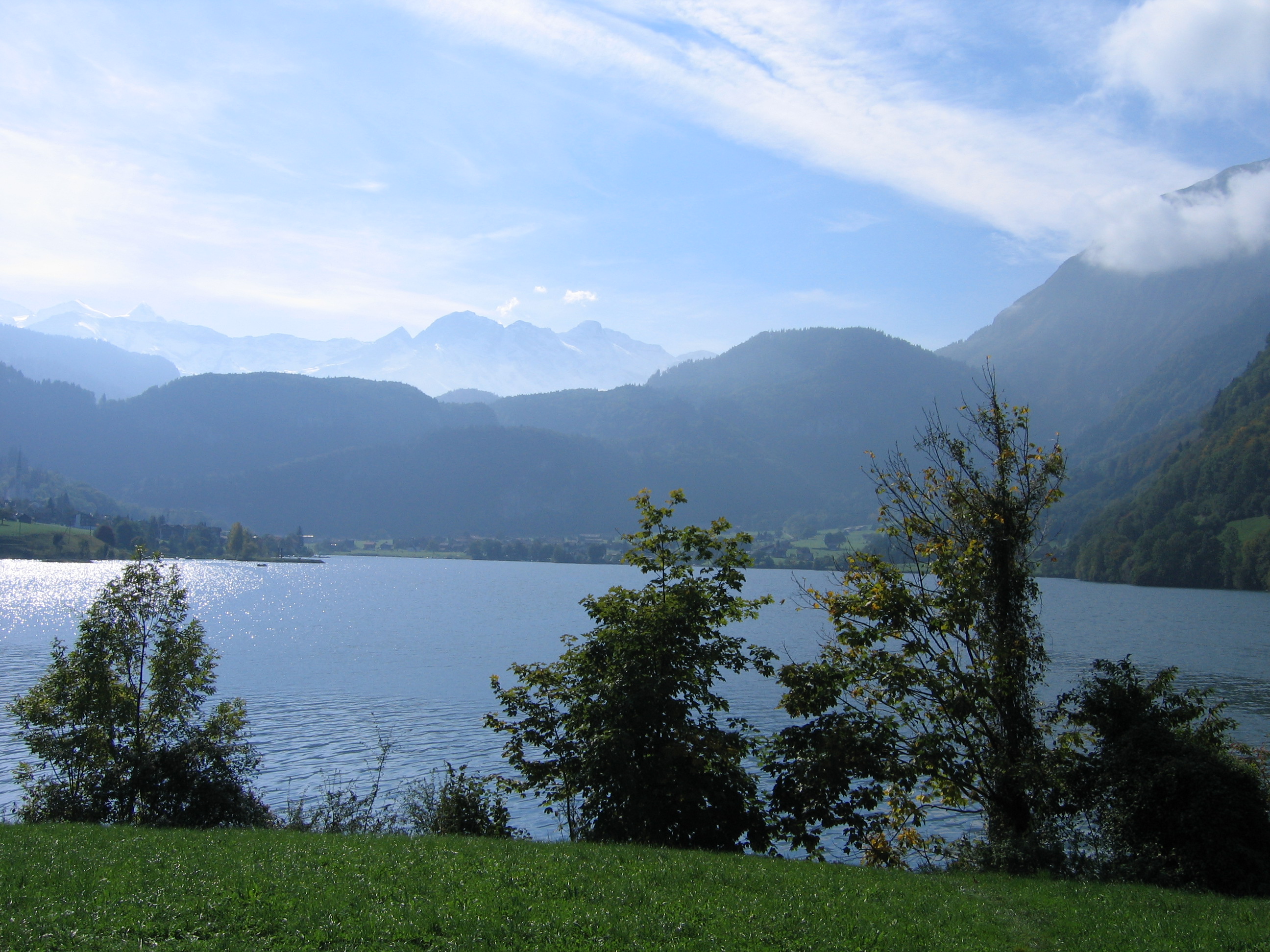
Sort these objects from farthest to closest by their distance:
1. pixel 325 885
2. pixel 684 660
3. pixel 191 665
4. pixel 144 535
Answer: pixel 144 535, pixel 191 665, pixel 684 660, pixel 325 885

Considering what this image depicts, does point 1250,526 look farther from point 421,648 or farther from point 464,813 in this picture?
point 464,813

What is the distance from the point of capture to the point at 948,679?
16.6 meters

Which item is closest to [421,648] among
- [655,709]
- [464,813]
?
[464,813]

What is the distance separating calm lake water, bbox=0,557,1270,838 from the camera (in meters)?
36.2

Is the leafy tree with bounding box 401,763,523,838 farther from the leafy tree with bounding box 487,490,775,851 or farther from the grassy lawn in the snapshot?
the grassy lawn

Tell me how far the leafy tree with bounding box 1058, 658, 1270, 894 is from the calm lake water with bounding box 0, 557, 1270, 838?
49.8 ft

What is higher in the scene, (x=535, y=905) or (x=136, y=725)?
(x=535, y=905)

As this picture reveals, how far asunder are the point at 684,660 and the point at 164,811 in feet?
40.9

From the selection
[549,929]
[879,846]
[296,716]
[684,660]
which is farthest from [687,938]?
[296,716]

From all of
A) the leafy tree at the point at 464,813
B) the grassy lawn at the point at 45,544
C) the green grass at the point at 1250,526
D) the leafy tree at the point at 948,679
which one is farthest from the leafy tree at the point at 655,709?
the grassy lawn at the point at 45,544

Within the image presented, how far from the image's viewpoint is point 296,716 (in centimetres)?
4284

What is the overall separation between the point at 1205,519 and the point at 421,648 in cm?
14097

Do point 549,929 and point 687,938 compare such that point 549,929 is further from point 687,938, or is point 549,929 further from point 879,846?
point 879,846

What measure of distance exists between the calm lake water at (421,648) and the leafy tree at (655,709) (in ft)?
28.5
